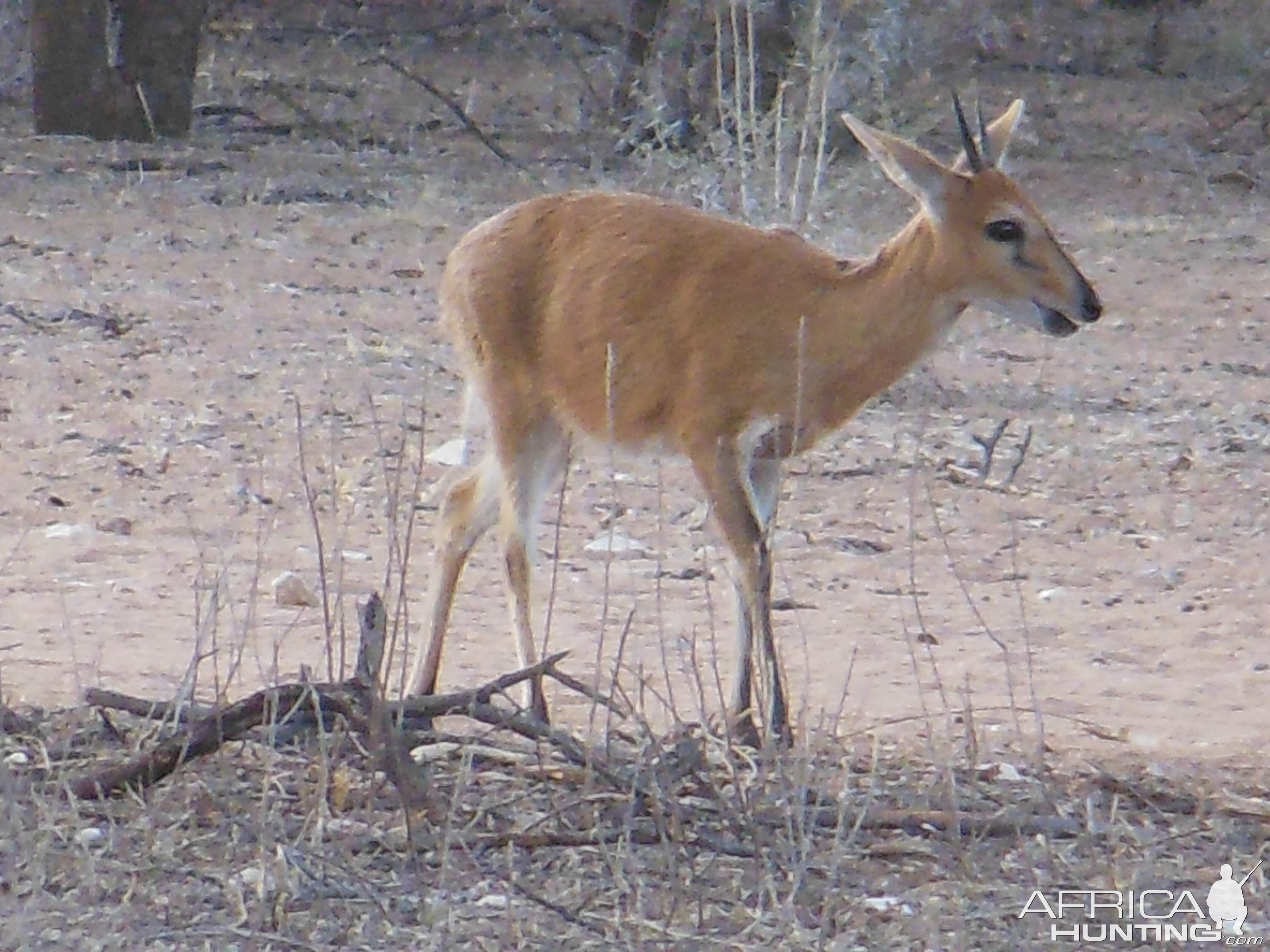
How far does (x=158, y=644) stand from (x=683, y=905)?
259 centimetres

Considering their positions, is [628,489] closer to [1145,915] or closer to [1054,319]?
[1054,319]

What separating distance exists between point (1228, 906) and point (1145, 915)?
0.51 ft

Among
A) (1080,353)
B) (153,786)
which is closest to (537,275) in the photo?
(153,786)

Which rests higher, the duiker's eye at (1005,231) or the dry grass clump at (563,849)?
the duiker's eye at (1005,231)

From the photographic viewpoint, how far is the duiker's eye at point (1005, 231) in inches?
247

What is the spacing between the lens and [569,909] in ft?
14.6

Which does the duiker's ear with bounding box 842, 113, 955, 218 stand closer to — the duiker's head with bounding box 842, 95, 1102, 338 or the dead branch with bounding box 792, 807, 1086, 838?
the duiker's head with bounding box 842, 95, 1102, 338

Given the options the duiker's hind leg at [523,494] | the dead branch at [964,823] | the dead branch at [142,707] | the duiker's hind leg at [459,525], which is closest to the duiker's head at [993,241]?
the duiker's hind leg at [523,494]

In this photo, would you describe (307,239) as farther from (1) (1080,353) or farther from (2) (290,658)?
(2) (290,658)

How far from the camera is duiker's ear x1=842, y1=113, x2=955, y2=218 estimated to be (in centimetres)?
630

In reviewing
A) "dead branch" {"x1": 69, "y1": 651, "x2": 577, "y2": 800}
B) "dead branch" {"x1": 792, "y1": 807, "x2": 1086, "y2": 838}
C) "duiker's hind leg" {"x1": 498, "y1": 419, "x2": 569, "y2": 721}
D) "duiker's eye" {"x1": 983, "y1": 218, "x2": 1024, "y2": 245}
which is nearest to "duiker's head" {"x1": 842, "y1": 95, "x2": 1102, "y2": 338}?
"duiker's eye" {"x1": 983, "y1": 218, "x2": 1024, "y2": 245}

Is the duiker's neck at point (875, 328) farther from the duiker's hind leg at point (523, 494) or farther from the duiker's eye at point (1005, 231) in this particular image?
the duiker's hind leg at point (523, 494)

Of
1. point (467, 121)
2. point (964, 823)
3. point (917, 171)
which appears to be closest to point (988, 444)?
point (917, 171)

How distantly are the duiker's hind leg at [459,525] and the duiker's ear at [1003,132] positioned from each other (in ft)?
5.32
